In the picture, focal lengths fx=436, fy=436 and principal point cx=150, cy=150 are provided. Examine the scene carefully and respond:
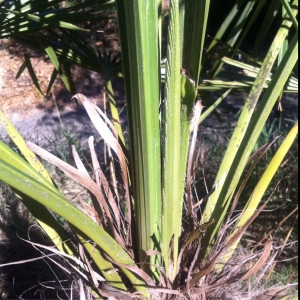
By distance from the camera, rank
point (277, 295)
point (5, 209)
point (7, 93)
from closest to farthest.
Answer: point (277, 295) < point (5, 209) < point (7, 93)

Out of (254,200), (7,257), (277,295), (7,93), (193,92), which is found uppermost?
(193,92)

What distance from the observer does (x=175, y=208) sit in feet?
2.31

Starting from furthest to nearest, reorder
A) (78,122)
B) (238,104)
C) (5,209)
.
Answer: (238,104) < (78,122) < (5,209)

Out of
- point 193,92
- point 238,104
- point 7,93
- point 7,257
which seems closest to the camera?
point 193,92

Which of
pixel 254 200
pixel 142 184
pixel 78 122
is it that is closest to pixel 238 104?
pixel 78 122

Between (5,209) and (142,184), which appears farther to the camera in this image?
(5,209)

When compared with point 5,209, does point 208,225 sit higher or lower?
higher

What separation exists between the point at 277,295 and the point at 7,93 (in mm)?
1942

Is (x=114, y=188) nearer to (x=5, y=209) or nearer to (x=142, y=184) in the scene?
(x=142, y=184)

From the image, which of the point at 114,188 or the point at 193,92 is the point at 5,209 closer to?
the point at 114,188

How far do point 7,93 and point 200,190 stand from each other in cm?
120

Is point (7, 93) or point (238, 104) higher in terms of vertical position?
point (7, 93)

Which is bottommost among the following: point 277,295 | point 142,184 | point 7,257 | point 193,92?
point 7,257

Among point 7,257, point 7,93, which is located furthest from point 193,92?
point 7,93
